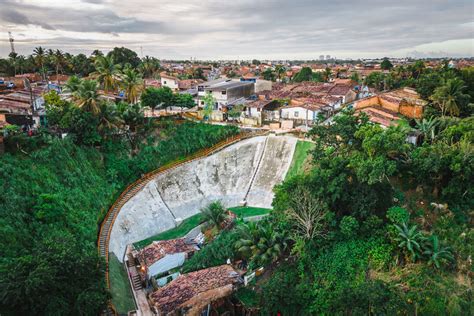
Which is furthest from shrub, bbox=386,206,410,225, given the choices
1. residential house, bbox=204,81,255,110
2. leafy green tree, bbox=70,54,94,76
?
leafy green tree, bbox=70,54,94,76

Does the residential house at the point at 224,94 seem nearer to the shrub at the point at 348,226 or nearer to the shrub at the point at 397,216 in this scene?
the shrub at the point at 348,226

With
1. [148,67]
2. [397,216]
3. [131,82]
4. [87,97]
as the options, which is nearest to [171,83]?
[148,67]

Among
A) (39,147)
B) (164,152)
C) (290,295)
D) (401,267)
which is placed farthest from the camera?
(164,152)

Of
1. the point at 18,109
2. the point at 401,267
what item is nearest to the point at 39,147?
the point at 18,109

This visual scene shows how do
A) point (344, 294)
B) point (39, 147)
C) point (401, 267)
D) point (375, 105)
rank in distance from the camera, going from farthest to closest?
point (375, 105)
point (39, 147)
point (401, 267)
point (344, 294)

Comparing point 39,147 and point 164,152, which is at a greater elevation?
point 39,147

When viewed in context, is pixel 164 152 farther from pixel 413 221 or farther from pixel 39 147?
pixel 413 221
